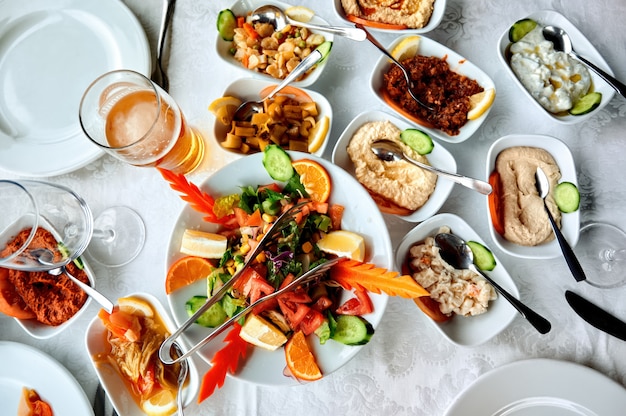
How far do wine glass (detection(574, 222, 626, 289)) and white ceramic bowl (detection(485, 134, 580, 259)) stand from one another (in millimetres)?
115

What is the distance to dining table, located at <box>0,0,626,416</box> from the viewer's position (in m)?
1.85

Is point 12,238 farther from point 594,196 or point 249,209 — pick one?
point 594,196

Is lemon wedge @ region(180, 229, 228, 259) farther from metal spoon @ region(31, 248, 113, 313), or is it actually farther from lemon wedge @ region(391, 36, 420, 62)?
lemon wedge @ region(391, 36, 420, 62)

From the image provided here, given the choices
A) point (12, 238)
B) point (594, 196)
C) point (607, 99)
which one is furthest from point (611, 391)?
point (12, 238)

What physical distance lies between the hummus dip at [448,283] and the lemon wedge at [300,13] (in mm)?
926

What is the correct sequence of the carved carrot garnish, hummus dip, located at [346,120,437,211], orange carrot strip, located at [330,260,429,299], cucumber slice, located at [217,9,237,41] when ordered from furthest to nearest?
cucumber slice, located at [217,9,237,41] → hummus dip, located at [346,120,437,211] → the carved carrot garnish → orange carrot strip, located at [330,260,429,299]

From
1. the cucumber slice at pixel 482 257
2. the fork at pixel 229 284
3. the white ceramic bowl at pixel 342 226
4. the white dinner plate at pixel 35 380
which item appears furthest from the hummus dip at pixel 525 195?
the white dinner plate at pixel 35 380

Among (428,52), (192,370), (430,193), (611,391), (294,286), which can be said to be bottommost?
(192,370)

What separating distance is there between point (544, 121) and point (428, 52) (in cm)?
50

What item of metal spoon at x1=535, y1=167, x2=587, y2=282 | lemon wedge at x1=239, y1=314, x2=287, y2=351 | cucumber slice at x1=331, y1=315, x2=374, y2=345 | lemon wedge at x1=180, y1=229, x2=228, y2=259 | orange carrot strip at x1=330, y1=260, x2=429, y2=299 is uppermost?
metal spoon at x1=535, y1=167, x2=587, y2=282

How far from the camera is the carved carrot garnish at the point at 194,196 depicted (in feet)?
5.66

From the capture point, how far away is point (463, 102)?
1.87 meters

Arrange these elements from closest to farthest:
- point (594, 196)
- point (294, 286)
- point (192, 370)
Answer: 1. point (294, 286)
2. point (192, 370)
3. point (594, 196)

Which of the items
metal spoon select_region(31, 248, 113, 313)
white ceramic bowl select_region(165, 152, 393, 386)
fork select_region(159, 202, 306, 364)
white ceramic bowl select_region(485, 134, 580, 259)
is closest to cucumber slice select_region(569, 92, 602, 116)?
white ceramic bowl select_region(485, 134, 580, 259)
